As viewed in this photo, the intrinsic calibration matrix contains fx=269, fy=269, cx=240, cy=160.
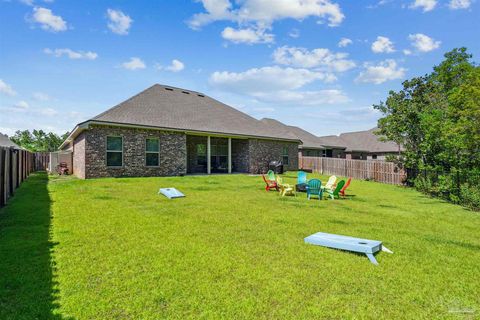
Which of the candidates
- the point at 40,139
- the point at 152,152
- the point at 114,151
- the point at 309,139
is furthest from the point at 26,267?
the point at 40,139

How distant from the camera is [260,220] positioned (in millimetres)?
6914

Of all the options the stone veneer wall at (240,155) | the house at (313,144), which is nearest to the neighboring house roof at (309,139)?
the house at (313,144)

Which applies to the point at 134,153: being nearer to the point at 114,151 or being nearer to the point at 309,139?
the point at 114,151

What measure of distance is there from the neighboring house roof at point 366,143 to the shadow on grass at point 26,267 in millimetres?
37817

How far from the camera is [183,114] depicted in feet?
64.7

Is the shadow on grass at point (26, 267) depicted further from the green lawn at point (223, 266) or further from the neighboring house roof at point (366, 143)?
the neighboring house roof at point (366, 143)

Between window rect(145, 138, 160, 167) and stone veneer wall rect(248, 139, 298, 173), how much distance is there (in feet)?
25.1

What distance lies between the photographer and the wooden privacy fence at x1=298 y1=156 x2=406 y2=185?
59.5 ft

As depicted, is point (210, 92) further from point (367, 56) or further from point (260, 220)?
point (260, 220)

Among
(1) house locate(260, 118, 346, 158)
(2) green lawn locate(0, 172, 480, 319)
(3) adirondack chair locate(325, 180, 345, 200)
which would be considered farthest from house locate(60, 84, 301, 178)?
(3) adirondack chair locate(325, 180, 345, 200)

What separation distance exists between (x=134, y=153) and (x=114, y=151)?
1097 millimetres

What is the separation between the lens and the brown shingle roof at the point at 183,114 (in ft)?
54.3

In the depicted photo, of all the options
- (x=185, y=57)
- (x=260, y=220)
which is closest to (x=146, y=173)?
(x=185, y=57)

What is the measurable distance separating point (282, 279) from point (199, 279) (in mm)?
1096
